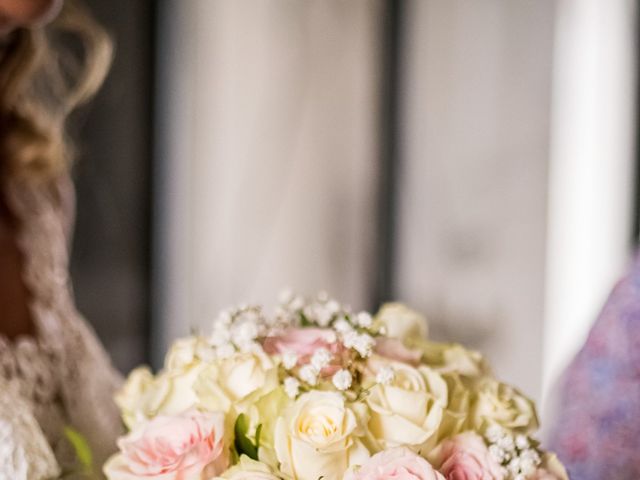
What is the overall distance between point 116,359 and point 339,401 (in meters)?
1.60

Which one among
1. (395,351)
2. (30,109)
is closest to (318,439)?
Result: (395,351)

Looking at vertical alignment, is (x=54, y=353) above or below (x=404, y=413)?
below

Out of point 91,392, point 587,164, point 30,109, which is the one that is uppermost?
point 30,109

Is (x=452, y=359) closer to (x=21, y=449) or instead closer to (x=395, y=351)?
(x=395, y=351)

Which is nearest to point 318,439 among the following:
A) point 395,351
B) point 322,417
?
point 322,417

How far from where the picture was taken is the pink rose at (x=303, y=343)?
1.81 ft

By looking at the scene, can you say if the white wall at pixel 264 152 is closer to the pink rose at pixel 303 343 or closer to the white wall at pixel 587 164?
the white wall at pixel 587 164

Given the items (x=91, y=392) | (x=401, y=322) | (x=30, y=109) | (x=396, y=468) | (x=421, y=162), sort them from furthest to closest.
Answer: (x=421, y=162), (x=30, y=109), (x=91, y=392), (x=401, y=322), (x=396, y=468)

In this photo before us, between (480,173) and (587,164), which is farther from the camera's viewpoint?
(480,173)

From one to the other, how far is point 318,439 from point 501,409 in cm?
13

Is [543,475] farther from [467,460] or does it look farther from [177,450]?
[177,450]

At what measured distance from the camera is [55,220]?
1164 millimetres

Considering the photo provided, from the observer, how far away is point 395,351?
0.59 meters

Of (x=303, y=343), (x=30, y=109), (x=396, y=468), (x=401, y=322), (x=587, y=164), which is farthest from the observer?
(x=587, y=164)
